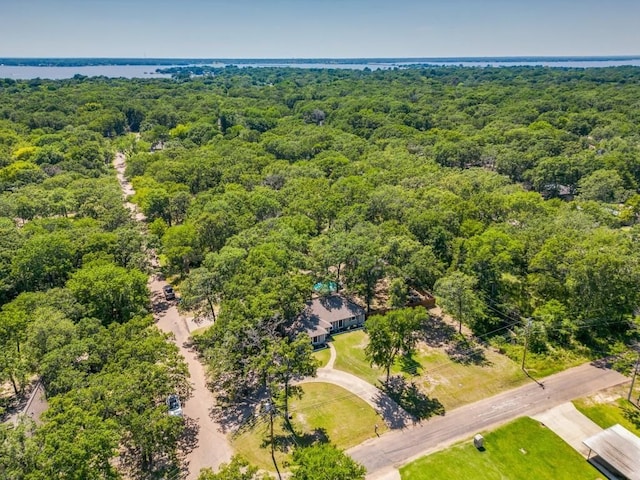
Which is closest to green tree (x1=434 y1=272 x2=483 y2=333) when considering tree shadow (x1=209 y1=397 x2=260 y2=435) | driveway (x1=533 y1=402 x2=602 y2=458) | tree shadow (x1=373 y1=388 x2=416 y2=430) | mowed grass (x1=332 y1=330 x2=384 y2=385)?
mowed grass (x1=332 y1=330 x2=384 y2=385)

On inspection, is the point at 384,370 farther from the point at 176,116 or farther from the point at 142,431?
the point at 176,116

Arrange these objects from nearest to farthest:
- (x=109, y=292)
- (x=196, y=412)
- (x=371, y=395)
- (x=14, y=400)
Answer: (x=196, y=412), (x=14, y=400), (x=371, y=395), (x=109, y=292)

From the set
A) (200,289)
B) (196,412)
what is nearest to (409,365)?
A: (196,412)

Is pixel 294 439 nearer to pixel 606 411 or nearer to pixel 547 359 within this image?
pixel 606 411

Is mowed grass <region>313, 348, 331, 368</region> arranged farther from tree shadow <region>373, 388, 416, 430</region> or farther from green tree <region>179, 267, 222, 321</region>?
green tree <region>179, 267, 222, 321</region>

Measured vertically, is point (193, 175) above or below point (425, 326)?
above

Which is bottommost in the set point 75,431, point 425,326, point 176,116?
point 425,326

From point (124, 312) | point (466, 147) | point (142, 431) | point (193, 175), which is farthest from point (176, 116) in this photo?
point (142, 431)

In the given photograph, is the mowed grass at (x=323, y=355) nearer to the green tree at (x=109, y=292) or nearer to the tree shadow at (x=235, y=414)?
the tree shadow at (x=235, y=414)
